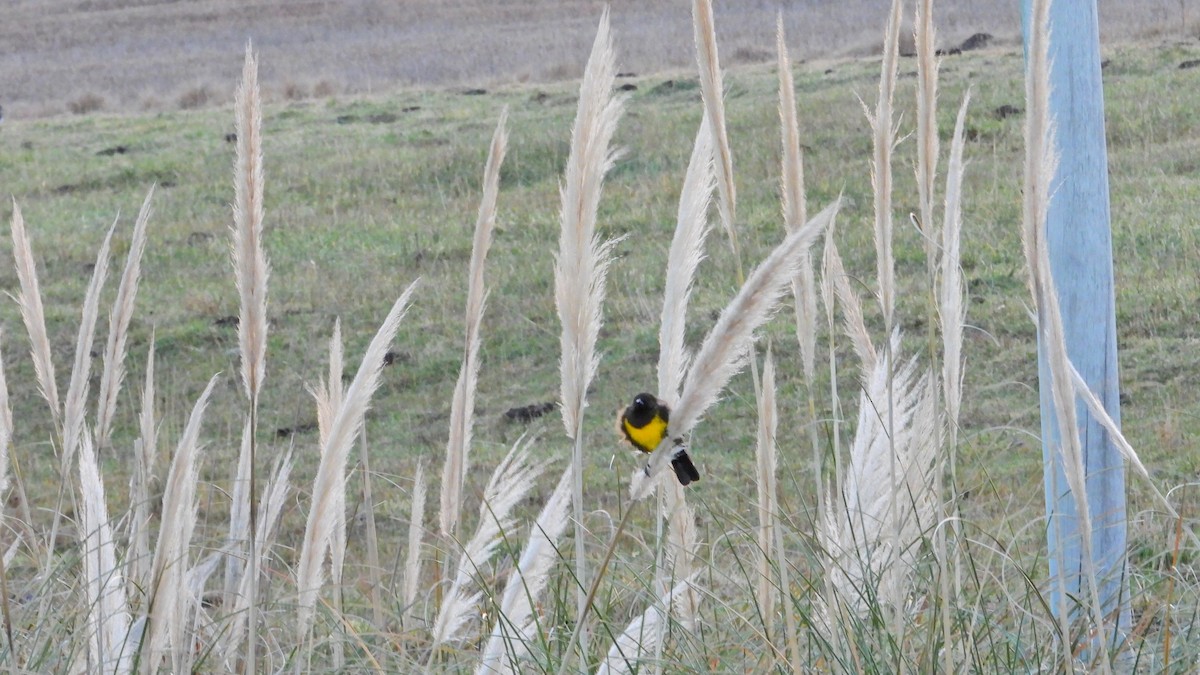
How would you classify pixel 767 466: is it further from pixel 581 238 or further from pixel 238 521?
pixel 238 521

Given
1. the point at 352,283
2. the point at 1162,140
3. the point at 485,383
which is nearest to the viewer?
the point at 485,383

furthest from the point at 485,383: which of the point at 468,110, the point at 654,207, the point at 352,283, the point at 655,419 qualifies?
the point at 468,110

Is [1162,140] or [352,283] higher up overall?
[1162,140]

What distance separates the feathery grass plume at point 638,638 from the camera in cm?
164

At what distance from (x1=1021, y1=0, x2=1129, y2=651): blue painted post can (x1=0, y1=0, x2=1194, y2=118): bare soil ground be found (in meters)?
13.1

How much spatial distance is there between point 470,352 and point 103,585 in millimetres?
608

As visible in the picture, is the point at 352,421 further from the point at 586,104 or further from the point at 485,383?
the point at 485,383

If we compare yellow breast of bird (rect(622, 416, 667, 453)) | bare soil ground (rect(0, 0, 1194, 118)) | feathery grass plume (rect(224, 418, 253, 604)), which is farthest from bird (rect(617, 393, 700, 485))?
bare soil ground (rect(0, 0, 1194, 118))

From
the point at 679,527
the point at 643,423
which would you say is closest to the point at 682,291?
the point at 643,423

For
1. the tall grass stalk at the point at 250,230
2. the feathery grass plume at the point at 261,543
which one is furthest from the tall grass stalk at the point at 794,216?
the feathery grass plume at the point at 261,543

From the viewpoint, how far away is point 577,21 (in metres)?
33.9

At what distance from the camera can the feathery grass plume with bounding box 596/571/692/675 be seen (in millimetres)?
1644

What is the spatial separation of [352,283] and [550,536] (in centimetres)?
842

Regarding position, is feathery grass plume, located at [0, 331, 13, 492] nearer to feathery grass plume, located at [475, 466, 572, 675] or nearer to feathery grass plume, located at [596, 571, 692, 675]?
feathery grass plume, located at [475, 466, 572, 675]
